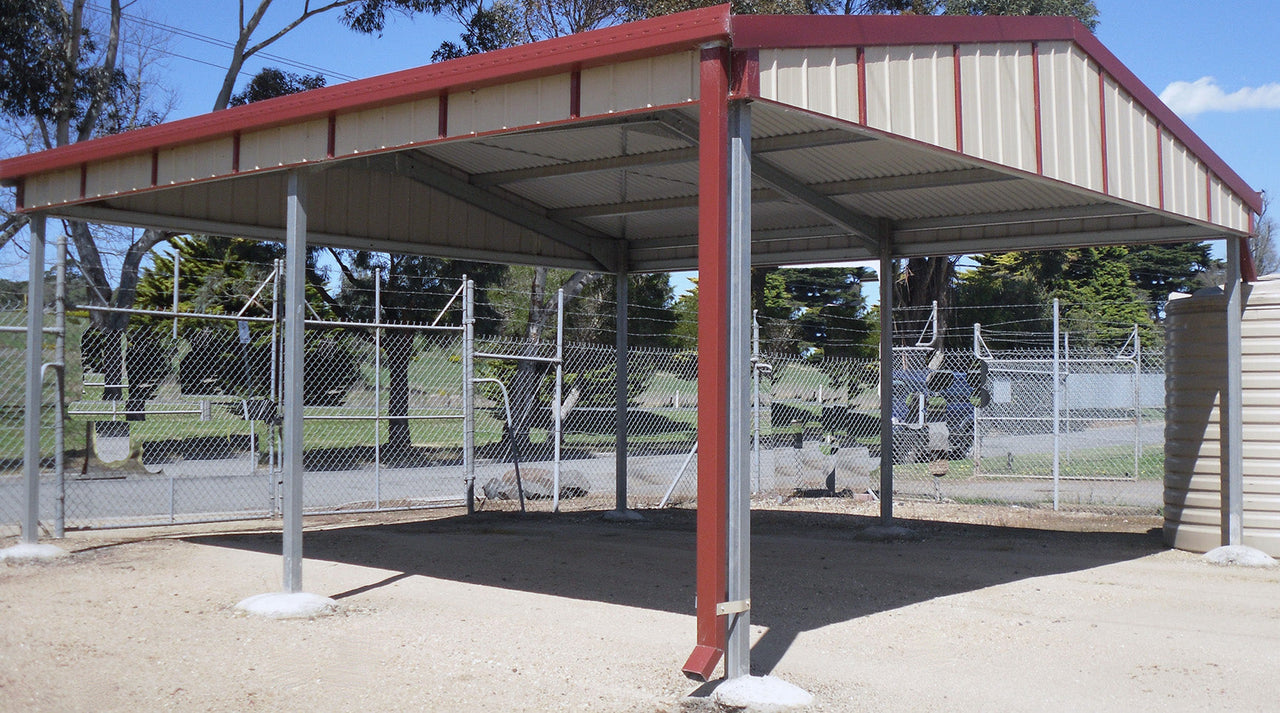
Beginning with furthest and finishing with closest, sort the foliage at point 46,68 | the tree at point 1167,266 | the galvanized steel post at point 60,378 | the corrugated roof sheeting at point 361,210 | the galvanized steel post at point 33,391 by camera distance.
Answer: the tree at point 1167,266 < the foliage at point 46,68 < the corrugated roof sheeting at point 361,210 < the galvanized steel post at point 60,378 < the galvanized steel post at point 33,391

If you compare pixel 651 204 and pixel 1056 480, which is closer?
pixel 651 204

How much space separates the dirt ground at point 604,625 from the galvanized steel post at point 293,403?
0.51 meters

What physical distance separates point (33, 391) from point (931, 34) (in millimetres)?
8439

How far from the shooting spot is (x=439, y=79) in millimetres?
6699

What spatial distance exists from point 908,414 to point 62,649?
1605 cm

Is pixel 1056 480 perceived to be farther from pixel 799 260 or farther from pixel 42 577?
pixel 42 577

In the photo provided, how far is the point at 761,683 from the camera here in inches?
213

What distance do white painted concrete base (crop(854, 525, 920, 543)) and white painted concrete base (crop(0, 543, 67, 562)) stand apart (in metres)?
7.91

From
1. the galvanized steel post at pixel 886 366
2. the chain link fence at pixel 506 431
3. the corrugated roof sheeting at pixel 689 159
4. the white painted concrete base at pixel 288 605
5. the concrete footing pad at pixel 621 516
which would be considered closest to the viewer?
the corrugated roof sheeting at pixel 689 159

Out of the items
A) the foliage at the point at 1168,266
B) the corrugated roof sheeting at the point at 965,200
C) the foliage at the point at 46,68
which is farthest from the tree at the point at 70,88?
the foliage at the point at 1168,266

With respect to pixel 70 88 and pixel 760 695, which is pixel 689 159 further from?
pixel 70 88

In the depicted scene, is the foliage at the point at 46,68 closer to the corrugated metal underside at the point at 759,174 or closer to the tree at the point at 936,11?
the corrugated metal underside at the point at 759,174

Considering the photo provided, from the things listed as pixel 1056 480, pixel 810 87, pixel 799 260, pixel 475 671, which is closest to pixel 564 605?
pixel 475 671

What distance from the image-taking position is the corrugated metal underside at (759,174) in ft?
20.8
